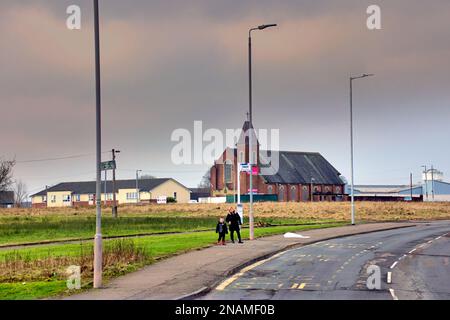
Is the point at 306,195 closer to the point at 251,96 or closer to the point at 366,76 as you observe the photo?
the point at 366,76

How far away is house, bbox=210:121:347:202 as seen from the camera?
124 m

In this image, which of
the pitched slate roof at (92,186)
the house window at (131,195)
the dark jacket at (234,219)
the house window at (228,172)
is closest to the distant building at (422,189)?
the house window at (228,172)

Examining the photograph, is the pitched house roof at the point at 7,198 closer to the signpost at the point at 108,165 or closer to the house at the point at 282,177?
the house at the point at 282,177

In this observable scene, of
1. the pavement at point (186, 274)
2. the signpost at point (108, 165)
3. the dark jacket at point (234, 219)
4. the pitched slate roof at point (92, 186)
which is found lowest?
the pavement at point (186, 274)

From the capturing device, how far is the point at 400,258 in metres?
24.6

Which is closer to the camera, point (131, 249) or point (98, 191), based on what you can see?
point (98, 191)

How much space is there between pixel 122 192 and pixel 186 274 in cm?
13077

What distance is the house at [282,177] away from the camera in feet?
407

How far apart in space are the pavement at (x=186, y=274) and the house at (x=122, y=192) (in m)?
115

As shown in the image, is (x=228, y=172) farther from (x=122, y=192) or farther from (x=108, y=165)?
(x=108, y=165)

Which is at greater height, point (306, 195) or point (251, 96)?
point (251, 96)
